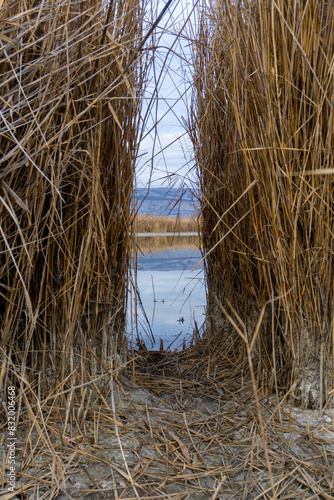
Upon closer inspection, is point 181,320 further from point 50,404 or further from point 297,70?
point 297,70

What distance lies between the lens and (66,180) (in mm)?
1086

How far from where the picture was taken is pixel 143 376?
148 centimetres

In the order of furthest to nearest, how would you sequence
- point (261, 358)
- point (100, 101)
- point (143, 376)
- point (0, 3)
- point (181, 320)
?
1. point (181, 320)
2. point (143, 376)
3. point (261, 358)
4. point (100, 101)
5. point (0, 3)

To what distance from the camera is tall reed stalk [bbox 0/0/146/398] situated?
3.13 ft

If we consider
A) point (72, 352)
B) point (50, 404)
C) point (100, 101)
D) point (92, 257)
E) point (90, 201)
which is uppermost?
point (100, 101)

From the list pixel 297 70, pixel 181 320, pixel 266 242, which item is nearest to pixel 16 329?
pixel 266 242

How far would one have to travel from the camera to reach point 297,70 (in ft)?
3.51

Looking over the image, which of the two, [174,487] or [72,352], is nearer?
[174,487]

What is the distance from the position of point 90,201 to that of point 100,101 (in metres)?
0.23

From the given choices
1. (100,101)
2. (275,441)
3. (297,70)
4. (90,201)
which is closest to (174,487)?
(275,441)

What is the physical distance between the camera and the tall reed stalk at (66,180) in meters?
0.96

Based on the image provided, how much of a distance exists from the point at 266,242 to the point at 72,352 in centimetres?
54

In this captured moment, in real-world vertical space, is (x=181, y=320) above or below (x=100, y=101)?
below

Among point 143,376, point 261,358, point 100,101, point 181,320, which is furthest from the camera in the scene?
point 181,320
